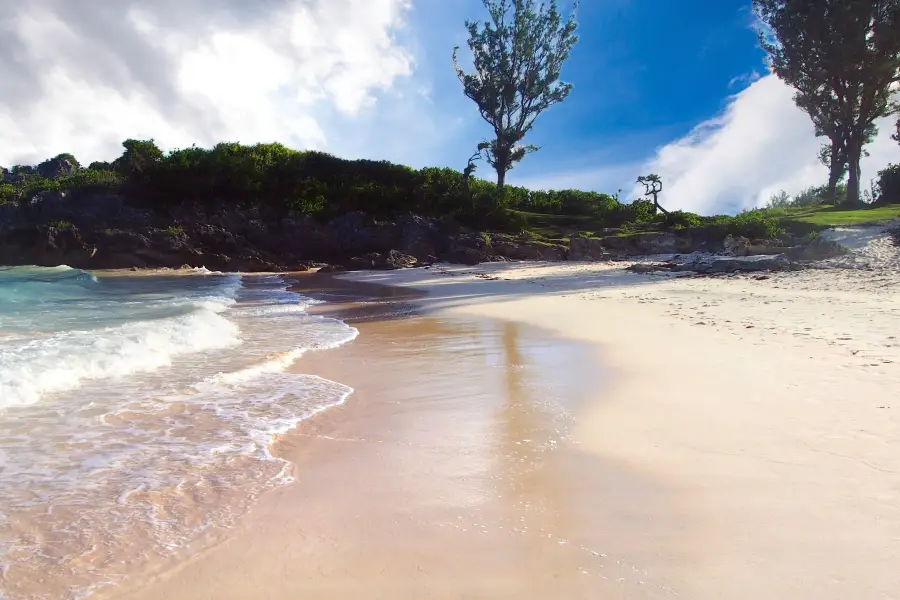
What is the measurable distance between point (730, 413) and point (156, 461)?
389 cm

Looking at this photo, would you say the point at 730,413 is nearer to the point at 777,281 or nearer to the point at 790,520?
the point at 790,520

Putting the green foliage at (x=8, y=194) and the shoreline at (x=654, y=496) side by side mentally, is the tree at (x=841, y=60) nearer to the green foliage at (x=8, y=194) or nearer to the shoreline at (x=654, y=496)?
the shoreline at (x=654, y=496)

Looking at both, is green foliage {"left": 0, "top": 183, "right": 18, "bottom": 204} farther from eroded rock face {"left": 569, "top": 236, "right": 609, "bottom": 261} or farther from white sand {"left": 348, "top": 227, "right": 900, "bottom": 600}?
white sand {"left": 348, "top": 227, "right": 900, "bottom": 600}

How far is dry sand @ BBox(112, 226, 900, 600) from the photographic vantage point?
2.07 meters

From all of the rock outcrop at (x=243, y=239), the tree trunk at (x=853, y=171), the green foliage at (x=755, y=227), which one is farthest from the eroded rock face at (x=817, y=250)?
the tree trunk at (x=853, y=171)

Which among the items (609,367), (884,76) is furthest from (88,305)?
(884,76)

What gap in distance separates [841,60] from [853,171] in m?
5.53

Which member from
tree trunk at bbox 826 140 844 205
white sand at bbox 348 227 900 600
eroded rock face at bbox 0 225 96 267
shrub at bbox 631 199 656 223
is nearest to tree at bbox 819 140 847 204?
tree trunk at bbox 826 140 844 205

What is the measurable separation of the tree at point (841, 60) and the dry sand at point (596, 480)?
89.5 feet

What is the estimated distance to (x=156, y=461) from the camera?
333 cm

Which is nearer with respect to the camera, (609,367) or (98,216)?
(609,367)

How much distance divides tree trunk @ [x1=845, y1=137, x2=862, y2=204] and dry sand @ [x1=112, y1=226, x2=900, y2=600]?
86.3 ft

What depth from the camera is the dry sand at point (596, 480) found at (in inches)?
81.6

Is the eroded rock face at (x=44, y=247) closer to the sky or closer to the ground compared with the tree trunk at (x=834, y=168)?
closer to the ground
